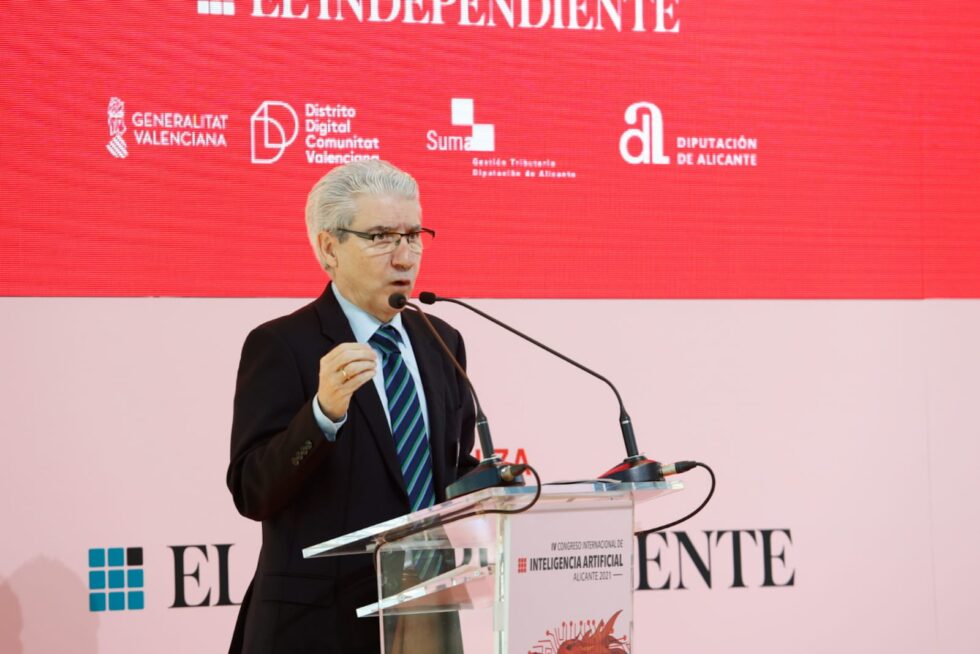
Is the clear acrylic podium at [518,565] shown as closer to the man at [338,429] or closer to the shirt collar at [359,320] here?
the man at [338,429]

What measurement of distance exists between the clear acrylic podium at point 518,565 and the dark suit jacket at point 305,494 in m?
0.22

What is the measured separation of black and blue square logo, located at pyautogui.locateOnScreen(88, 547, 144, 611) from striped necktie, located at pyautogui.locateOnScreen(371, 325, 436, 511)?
1.38 metres

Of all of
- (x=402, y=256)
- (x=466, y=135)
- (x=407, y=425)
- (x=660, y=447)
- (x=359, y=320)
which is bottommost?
(x=660, y=447)

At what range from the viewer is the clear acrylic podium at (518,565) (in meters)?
1.48

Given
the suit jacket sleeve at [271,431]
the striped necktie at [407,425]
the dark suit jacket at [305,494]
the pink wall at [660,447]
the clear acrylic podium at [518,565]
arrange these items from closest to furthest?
the clear acrylic podium at [518,565], the suit jacket sleeve at [271,431], the dark suit jacket at [305,494], the striped necktie at [407,425], the pink wall at [660,447]

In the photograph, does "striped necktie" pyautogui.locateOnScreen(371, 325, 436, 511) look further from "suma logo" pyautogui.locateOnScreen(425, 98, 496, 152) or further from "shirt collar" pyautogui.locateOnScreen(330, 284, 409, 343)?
"suma logo" pyautogui.locateOnScreen(425, 98, 496, 152)

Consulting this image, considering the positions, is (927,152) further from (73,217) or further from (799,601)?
(73,217)

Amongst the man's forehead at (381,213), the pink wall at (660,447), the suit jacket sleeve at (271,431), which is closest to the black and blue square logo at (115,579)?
the pink wall at (660,447)

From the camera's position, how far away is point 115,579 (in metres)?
2.97

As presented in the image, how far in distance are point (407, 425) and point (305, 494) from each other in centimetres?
21

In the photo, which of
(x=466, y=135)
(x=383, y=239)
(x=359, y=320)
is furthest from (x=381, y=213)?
(x=466, y=135)

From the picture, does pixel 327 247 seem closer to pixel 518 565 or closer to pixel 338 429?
pixel 338 429

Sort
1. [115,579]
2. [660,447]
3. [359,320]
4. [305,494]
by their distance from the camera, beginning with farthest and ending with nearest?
[660,447] → [115,579] → [359,320] → [305,494]

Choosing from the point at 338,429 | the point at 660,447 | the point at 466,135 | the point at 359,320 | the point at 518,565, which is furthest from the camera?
the point at 660,447
